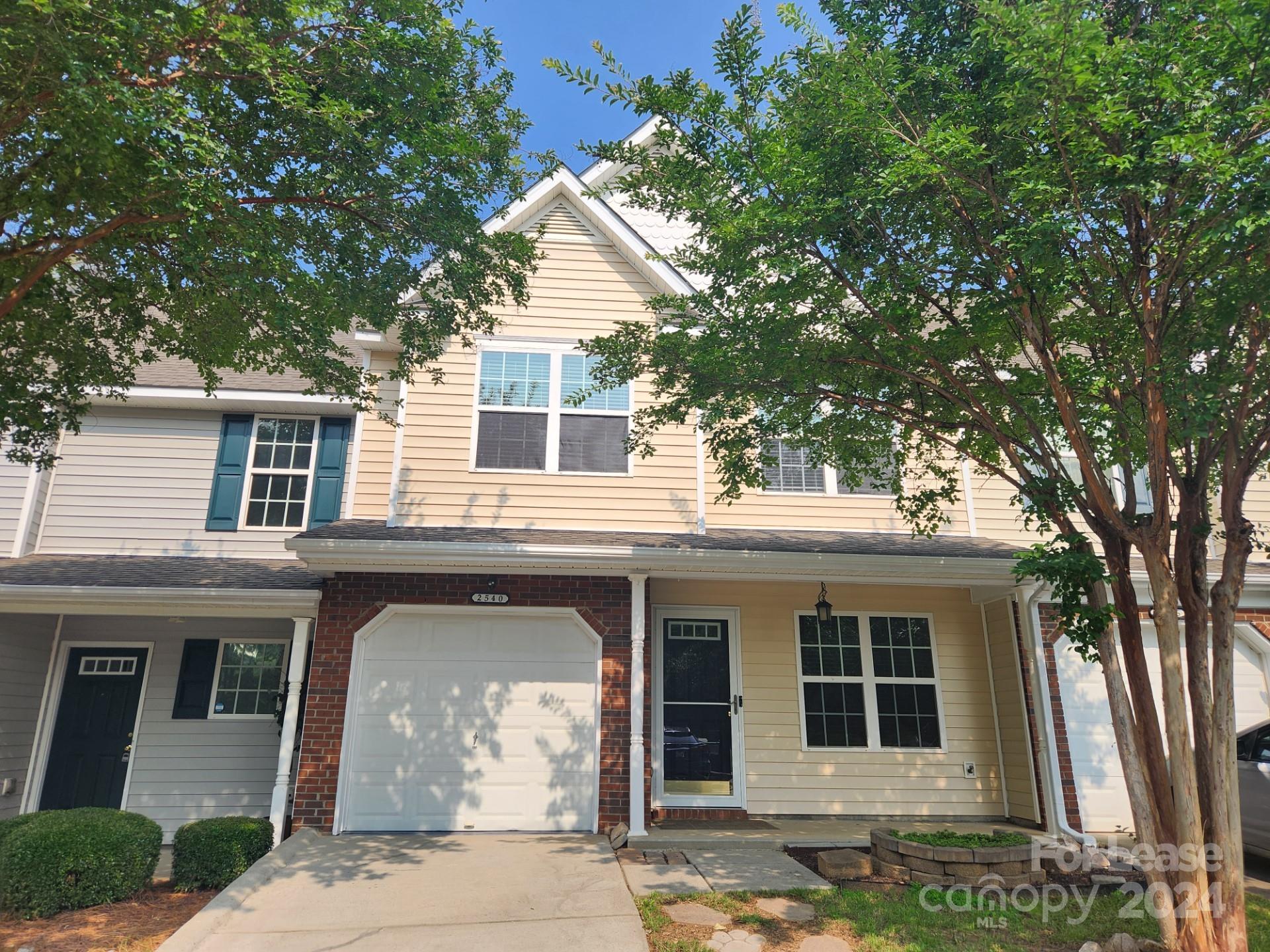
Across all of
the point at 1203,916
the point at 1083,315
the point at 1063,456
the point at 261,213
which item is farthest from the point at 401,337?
the point at 1063,456

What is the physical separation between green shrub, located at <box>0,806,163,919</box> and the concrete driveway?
114 centimetres

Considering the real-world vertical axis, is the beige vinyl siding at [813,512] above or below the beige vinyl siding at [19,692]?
above

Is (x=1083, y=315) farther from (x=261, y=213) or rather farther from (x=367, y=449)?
(x=367, y=449)

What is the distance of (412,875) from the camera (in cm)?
635

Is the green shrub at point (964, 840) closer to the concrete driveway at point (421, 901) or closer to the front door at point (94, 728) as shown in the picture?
the concrete driveway at point (421, 901)

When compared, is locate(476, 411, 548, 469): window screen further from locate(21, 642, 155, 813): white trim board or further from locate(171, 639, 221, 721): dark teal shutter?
locate(21, 642, 155, 813): white trim board

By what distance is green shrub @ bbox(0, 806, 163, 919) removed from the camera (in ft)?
19.8

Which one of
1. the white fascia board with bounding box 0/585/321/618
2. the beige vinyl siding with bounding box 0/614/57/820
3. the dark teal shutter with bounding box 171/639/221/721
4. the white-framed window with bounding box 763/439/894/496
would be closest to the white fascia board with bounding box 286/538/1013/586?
the white fascia board with bounding box 0/585/321/618

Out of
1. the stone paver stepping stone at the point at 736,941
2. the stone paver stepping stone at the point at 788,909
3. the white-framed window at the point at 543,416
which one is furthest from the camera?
the white-framed window at the point at 543,416

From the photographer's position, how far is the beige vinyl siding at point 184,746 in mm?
9234

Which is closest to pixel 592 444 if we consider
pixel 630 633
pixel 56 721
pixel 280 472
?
pixel 630 633

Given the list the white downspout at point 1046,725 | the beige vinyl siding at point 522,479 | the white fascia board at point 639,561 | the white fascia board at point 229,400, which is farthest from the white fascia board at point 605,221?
the white downspout at point 1046,725

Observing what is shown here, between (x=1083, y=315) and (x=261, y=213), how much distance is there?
268 inches

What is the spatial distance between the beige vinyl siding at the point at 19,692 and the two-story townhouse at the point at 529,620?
0.04 meters
